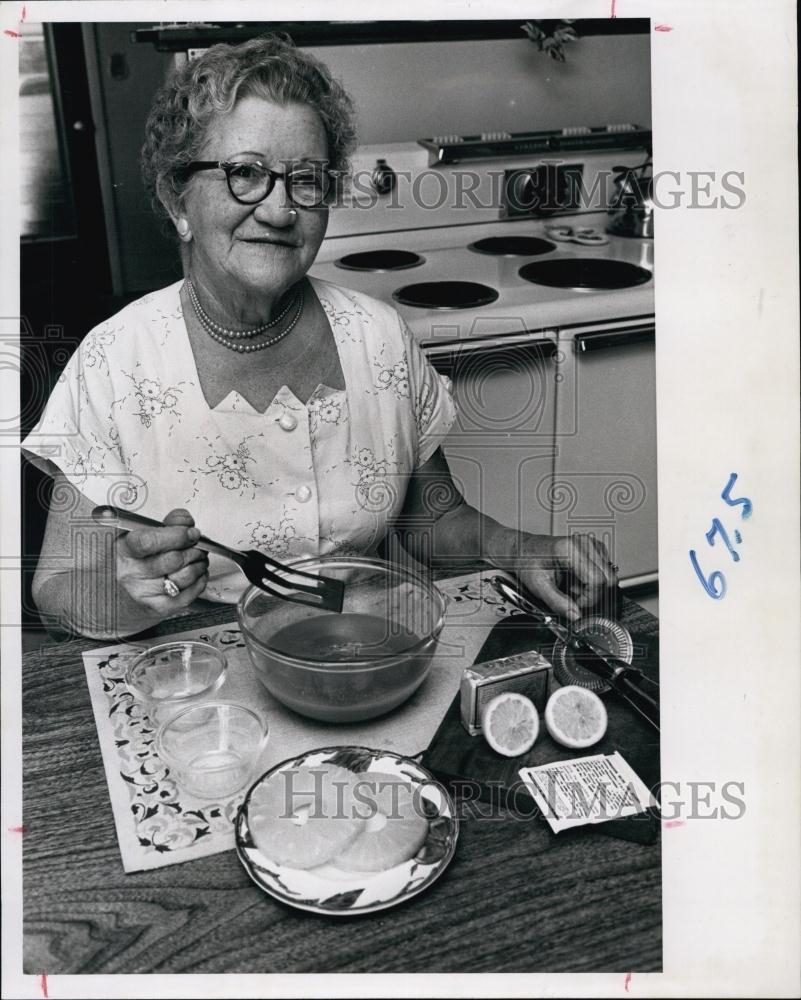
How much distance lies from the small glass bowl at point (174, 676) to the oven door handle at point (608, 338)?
88 cm

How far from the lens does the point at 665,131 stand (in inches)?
38.7

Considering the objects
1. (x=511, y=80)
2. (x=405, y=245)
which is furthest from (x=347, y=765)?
(x=511, y=80)

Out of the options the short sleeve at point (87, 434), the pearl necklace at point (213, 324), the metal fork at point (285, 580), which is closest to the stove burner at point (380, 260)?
the pearl necklace at point (213, 324)

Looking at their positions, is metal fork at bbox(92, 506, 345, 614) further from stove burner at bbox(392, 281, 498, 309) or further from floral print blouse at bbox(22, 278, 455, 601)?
stove burner at bbox(392, 281, 498, 309)

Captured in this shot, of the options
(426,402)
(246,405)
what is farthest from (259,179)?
(426,402)

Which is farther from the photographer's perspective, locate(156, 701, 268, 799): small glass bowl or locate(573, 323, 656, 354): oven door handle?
locate(573, 323, 656, 354): oven door handle

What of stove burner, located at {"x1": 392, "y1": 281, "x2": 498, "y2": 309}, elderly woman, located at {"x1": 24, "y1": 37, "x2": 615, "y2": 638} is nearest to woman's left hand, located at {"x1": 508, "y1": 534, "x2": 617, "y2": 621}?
elderly woman, located at {"x1": 24, "y1": 37, "x2": 615, "y2": 638}

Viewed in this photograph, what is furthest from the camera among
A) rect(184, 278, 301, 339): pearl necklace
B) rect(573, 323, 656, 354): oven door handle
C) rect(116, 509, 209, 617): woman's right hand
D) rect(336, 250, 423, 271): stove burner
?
rect(573, 323, 656, 354): oven door handle

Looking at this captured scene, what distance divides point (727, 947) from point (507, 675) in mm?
414

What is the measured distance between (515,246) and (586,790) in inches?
42.5

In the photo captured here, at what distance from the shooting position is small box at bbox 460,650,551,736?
0.84 metres

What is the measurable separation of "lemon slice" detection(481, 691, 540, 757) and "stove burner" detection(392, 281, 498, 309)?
73 centimetres

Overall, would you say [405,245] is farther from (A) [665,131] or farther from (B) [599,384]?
(A) [665,131]

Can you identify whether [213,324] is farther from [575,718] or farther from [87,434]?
[575,718]
